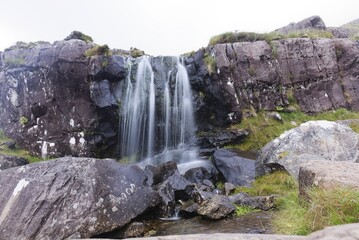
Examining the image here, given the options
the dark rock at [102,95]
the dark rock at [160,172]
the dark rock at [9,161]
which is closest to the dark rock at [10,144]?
the dark rock at [9,161]

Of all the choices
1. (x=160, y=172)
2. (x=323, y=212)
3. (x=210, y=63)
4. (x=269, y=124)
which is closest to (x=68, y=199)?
(x=160, y=172)

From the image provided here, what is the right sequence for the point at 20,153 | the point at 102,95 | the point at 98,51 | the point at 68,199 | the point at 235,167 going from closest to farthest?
1. the point at 68,199
2. the point at 235,167
3. the point at 102,95
4. the point at 98,51
5. the point at 20,153

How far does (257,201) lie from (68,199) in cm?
513

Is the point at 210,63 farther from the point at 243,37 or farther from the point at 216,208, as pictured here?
the point at 216,208

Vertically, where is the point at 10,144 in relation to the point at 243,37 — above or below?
below

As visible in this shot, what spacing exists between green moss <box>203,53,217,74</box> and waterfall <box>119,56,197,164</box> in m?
1.44

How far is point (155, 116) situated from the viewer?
1703cm

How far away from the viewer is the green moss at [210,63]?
661 inches

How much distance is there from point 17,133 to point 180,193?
13.8m

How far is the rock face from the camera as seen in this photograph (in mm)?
8883

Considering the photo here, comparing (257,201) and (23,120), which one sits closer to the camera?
(257,201)

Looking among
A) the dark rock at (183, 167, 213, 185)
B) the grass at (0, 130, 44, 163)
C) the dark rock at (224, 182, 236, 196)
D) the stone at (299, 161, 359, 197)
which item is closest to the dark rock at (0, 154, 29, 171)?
the grass at (0, 130, 44, 163)

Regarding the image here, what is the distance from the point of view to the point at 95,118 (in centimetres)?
1609

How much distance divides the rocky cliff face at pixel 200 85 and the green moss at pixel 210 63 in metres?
0.06
